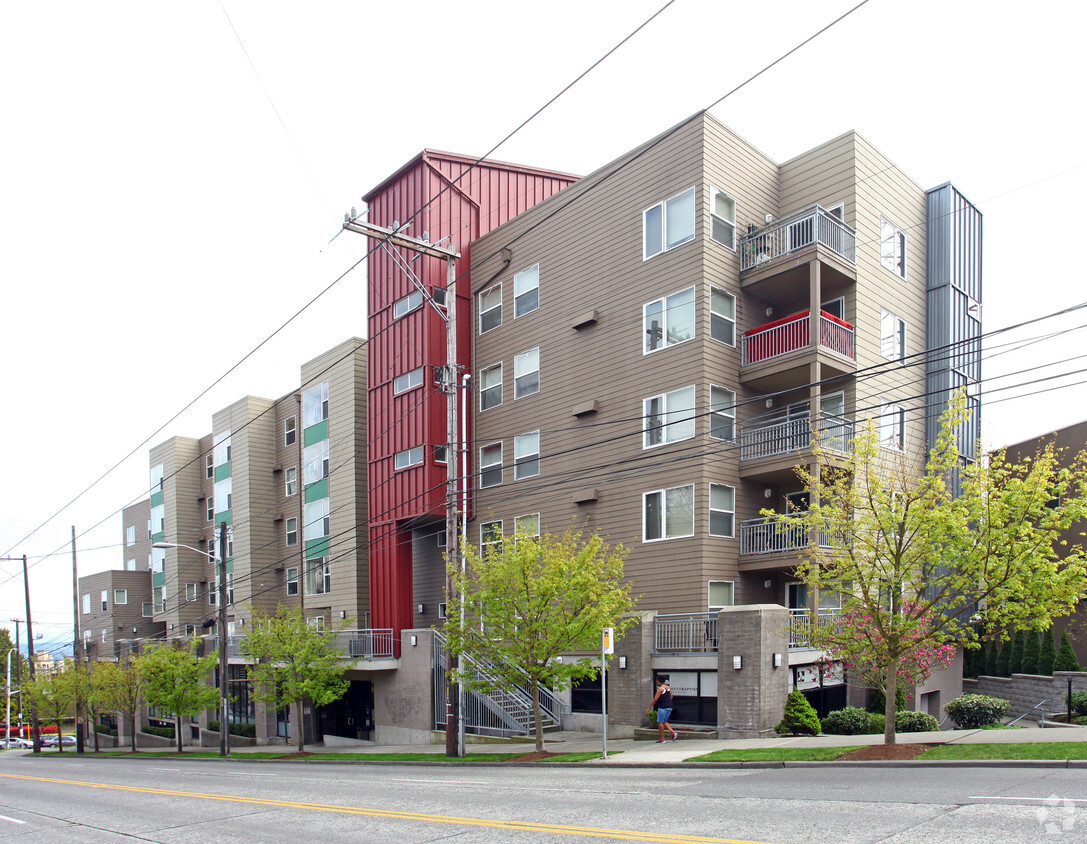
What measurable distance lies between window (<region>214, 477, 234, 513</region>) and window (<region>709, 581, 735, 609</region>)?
28.4 metres

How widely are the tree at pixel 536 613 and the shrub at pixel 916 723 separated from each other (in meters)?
6.53

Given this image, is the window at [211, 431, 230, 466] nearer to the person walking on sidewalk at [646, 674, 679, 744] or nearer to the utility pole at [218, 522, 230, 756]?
the utility pole at [218, 522, 230, 756]

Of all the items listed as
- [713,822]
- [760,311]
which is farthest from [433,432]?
[713,822]

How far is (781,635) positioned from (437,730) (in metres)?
12.9

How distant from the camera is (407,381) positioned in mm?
32844

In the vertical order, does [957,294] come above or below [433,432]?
above

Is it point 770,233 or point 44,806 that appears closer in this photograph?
point 44,806

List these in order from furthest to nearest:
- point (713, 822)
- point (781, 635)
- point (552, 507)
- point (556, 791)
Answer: point (552, 507) < point (781, 635) < point (556, 791) < point (713, 822)

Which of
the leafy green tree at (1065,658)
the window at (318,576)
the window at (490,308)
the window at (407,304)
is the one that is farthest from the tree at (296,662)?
the leafy green tree at (1065,658)

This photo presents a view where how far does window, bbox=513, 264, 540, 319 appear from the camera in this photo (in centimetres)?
3070

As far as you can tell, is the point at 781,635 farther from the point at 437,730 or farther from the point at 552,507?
the point at 437,730

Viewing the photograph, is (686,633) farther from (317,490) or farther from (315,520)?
(317,490)

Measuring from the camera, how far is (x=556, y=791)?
13891 mm

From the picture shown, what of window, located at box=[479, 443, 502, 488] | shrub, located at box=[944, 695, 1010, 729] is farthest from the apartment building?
shrub, located at box=[944, 695, 1010, 729]
